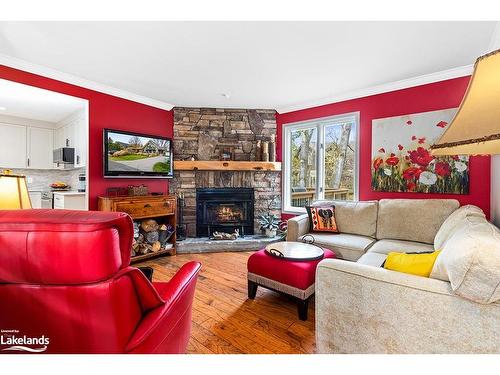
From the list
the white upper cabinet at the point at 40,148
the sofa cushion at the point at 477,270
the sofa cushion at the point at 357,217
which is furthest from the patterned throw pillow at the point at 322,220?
the white upper cabinet at the point at 40,148

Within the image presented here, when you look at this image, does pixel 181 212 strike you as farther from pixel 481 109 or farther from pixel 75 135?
pixel 481 109

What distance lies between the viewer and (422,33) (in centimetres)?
195

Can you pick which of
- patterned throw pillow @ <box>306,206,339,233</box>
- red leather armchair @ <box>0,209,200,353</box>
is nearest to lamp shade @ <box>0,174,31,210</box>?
red leather armchair @ <box>0,209,200,353</box>

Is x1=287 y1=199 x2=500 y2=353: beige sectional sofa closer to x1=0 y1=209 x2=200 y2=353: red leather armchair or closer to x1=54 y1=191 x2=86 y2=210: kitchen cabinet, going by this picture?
x1=0 y1=209 x2=200 y2=353: red leather armchair

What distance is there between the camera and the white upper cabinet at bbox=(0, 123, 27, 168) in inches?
165

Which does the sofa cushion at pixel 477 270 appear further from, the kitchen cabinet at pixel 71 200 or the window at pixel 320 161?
the kitchen cabinet at pixel 71 200

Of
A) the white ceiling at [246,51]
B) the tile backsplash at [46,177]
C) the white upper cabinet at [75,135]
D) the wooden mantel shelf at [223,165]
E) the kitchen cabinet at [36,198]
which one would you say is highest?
the white ceiling at [246,51]

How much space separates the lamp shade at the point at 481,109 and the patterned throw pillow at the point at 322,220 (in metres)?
2.39

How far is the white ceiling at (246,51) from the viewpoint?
1876mm

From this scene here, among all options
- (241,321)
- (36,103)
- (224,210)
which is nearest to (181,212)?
(224,210)

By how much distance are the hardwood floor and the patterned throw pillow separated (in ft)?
3.56
